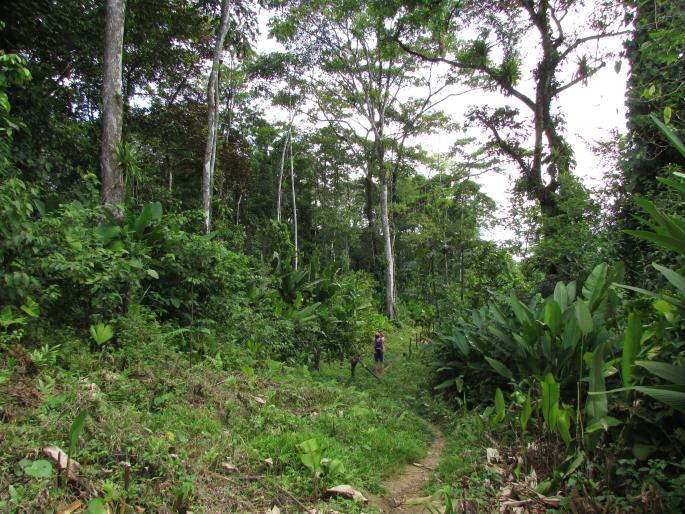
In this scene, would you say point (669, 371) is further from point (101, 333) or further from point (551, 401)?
point (101, 333)

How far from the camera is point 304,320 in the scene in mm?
8414

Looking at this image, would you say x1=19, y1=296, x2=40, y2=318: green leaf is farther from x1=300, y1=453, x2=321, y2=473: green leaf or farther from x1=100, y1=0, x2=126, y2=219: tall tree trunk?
x1=300, y1=453, x2=321, y2=473: green leaf

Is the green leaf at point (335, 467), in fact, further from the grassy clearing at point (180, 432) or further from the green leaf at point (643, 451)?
the green leaf at point (643, 451)

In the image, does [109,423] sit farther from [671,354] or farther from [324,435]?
[671,354]

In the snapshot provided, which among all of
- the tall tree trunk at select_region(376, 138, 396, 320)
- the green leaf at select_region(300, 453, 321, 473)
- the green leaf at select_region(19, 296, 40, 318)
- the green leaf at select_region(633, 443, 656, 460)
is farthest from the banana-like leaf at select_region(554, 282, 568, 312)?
the tall tree trunk at select_region(376, 138, 396, 320)

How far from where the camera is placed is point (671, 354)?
2.23 metres

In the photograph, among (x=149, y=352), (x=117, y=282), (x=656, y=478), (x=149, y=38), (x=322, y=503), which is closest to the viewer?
(x=656, y=478)

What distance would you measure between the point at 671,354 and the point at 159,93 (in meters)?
14.7

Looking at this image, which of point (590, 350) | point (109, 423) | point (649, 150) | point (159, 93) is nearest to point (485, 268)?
point (649, 150)

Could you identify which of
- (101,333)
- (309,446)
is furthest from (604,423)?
(101,333)

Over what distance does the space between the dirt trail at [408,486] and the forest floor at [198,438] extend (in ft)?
0.05

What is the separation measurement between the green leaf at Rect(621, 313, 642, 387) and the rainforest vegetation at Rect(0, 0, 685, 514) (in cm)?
1

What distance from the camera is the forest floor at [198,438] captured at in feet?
7.43

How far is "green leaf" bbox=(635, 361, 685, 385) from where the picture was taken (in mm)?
1954
